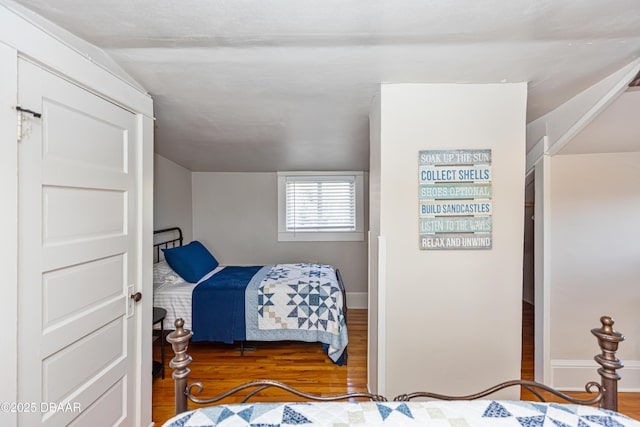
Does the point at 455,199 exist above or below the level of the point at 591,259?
above

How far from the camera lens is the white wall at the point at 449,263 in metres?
1.79

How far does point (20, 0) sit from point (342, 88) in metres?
1.42

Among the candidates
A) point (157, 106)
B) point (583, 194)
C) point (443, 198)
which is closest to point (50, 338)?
point (157, 106)

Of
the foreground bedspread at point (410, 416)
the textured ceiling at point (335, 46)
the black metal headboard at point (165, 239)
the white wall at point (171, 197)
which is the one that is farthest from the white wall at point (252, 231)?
the foreground bedspread at point (410, 416)

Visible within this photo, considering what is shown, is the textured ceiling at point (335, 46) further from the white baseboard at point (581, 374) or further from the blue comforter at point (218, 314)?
the white baseboard at point (581, 374)

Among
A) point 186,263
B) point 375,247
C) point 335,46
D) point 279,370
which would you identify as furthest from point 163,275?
point 335,46

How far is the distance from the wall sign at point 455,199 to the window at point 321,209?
2.58m

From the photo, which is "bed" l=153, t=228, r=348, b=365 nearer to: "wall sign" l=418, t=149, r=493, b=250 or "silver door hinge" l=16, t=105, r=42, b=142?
"wall sign" l=418, t=149, r=493, b=250

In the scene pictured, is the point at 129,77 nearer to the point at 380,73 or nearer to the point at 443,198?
the point at 380,73

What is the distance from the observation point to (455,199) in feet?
5.85

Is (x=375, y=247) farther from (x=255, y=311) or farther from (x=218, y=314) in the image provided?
(x=218, y=314)

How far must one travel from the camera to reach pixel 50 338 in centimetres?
122

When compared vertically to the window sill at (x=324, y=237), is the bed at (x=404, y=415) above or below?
below

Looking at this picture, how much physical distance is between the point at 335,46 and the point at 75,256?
150cm
